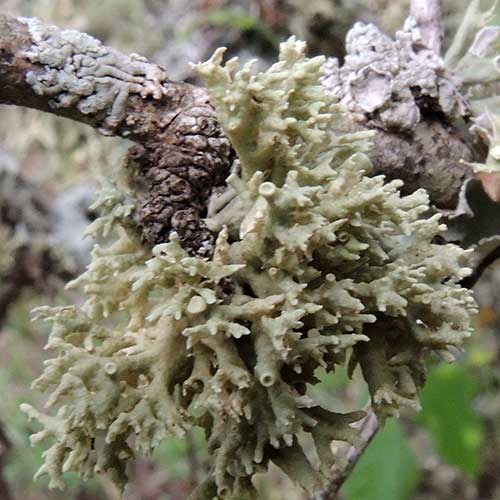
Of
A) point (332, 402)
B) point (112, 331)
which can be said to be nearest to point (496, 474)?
point (332, 402)

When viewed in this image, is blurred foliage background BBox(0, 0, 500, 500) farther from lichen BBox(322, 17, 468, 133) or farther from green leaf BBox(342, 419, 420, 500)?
lichen BBox(322, 17, 468, 133)

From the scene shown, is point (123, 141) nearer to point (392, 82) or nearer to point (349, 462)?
point (392, 82)

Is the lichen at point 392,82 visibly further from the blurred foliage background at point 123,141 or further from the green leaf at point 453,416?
the green leaf at point 453,416

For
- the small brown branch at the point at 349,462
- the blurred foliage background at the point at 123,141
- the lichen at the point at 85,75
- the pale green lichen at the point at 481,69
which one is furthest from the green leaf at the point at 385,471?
the lichen at the point at 85,75

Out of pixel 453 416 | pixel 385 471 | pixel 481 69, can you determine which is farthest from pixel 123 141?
pixel 453 416

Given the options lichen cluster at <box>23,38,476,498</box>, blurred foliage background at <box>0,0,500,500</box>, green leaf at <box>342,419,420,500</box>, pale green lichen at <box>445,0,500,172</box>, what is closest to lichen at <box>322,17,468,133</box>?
pale green lichen at <box>445,0,500,172</box>
